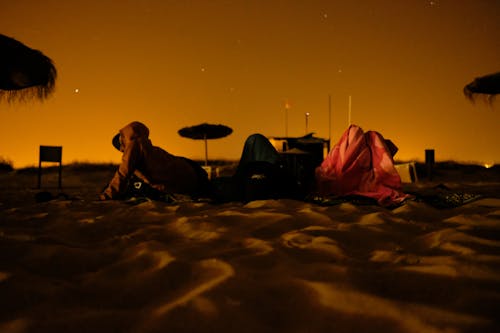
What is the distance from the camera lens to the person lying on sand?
344cm

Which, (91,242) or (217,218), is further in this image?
(217,218)

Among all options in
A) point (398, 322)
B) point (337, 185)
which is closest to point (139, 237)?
point (398, 322)

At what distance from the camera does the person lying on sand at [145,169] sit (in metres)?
3.44

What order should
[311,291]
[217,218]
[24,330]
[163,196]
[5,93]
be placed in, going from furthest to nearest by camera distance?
1. [5,93]
2. [163,196]
3. [217,218]
4. [311,291]
5. [24,330]

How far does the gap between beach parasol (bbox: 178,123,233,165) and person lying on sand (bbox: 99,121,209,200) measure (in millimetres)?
5682

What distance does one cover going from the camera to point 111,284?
44.3 inches

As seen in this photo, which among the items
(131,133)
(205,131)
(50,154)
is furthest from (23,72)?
(205,131)

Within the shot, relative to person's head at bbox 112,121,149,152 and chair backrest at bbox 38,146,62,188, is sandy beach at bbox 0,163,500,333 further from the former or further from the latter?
chair backrest at bbox 38,146,62,188

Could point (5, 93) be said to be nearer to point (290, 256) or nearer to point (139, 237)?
point (139, 237)

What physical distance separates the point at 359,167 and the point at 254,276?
269 cm

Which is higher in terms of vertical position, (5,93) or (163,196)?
(5,93)

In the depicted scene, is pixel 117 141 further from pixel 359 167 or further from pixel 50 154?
pixel 50 154

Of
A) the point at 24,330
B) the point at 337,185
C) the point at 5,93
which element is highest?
the point at 5,93

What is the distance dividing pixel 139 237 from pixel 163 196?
1.71m
